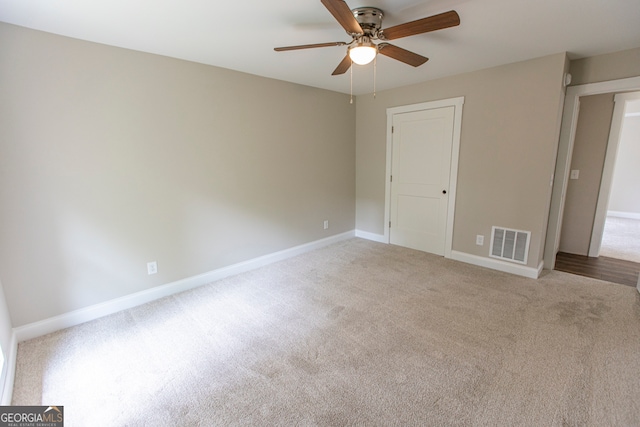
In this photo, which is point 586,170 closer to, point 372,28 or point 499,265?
point 499,265

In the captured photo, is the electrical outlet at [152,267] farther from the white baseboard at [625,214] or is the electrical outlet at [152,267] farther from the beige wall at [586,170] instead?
the white baseboard at [625,214]

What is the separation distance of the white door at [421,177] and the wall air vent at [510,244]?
2.01ft

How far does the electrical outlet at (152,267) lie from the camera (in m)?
2.74

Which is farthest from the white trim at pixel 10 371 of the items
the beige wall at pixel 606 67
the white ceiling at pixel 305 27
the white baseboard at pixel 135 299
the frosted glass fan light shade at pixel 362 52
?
the beige wall at pixel 606 67

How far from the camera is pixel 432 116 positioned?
12.1 ft

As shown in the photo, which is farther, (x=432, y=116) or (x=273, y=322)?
(x=432, y=116)

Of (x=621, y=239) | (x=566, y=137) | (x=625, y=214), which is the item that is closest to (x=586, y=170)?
(x=566, y=137)

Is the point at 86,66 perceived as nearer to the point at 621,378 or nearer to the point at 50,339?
the point at 50,339

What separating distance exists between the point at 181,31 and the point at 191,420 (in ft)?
8.44

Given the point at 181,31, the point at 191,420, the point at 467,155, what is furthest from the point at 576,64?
the point at 191,420

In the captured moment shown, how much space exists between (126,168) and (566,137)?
4372 mm

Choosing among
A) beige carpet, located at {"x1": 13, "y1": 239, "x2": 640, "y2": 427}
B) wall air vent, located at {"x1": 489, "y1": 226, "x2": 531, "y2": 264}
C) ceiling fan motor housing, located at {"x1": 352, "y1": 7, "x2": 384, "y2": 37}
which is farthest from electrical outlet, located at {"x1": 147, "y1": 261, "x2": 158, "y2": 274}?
wall air vent, located at {"x1": 489, "y1": 226, "x2": 531, "y2": 264}

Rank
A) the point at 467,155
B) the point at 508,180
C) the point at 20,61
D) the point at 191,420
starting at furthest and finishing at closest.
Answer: the point at 467,155, the point at 508,180, the point at 20,61, the point at 191,420

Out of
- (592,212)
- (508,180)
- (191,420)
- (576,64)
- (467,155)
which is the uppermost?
(576,64)
